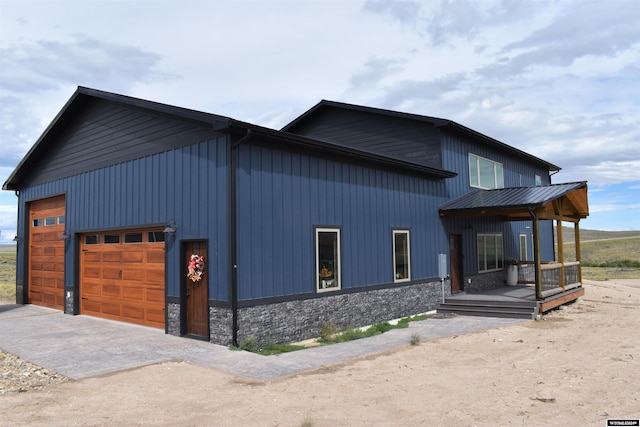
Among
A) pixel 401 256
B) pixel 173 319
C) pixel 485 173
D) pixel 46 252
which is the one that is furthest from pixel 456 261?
pixel 46 252

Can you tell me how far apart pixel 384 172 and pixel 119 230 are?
23.3 feet

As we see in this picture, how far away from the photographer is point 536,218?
13.7 metres

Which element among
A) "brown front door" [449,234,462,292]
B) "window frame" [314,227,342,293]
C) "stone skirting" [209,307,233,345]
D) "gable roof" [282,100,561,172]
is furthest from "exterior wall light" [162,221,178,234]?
"brown front door" [449,234,462,292]

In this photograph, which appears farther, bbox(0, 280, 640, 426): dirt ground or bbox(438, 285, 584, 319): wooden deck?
bbox(438, 285, 584, 319): wooden deck

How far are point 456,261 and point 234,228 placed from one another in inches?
377

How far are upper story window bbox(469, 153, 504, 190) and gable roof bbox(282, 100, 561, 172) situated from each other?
26.4 inches

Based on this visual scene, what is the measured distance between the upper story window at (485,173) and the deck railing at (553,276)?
10.8 feet

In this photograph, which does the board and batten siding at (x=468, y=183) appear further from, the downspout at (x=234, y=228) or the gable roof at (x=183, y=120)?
the downspout at (x=234, y=228)

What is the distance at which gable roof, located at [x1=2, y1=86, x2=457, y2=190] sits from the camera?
9250mm

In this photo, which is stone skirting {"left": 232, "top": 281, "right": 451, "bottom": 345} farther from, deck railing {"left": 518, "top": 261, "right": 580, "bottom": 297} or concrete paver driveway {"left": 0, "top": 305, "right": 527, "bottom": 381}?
deck railing {"left": 518, "top": 261, "right": 580, "bottom": 297}

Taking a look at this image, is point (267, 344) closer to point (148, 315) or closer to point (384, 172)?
point (148, 315)

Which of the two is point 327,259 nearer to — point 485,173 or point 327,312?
point 327,312

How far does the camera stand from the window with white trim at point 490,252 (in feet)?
57.3

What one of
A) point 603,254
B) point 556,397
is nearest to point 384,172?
point 556,397
